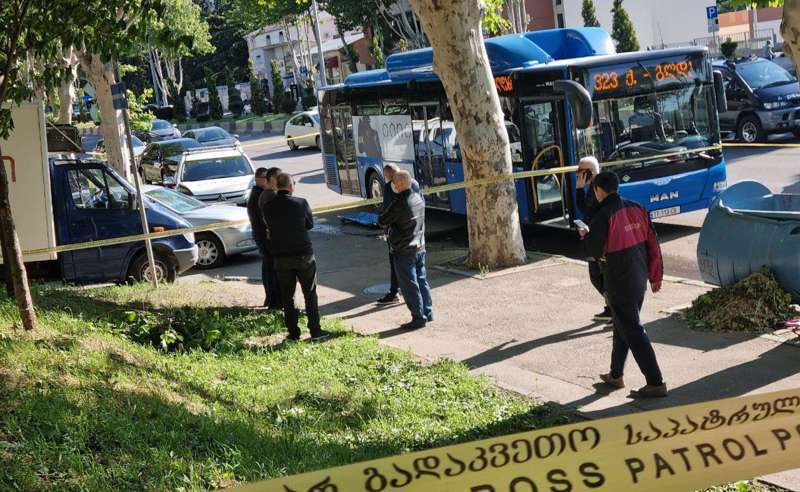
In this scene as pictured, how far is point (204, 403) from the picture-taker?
7.58m

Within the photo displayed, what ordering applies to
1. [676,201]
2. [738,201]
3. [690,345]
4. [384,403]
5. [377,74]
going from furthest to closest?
[377,74] < [676,201] < [738,201] < [690,345] < [384,403]

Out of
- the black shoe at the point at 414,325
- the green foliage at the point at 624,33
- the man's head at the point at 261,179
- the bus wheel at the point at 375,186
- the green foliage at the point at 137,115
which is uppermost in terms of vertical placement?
the green foliage at the point at 624,33

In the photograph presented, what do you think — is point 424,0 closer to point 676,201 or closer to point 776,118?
point 676,201

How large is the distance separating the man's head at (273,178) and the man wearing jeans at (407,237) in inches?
47.4

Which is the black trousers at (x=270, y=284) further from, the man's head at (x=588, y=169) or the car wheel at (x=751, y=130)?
the car wheel at (x=751, y=130)

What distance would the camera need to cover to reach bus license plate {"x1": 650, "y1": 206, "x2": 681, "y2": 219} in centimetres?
1466

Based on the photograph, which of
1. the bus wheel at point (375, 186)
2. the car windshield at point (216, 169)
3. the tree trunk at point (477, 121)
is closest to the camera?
the tree trunk at point (477, 121)

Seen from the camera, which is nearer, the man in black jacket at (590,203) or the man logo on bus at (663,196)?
the man in black jacket at (590,203)

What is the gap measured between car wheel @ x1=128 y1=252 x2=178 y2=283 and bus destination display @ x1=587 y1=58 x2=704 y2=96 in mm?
6656

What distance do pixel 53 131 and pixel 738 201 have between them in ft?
29.6

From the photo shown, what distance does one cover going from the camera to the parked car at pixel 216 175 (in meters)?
22.2

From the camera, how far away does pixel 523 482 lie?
3.51m

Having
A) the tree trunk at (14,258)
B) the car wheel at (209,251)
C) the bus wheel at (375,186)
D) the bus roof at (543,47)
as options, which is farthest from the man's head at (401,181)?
the bus wheel at (375,186)

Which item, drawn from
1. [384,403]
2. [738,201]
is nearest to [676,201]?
[738,201]
